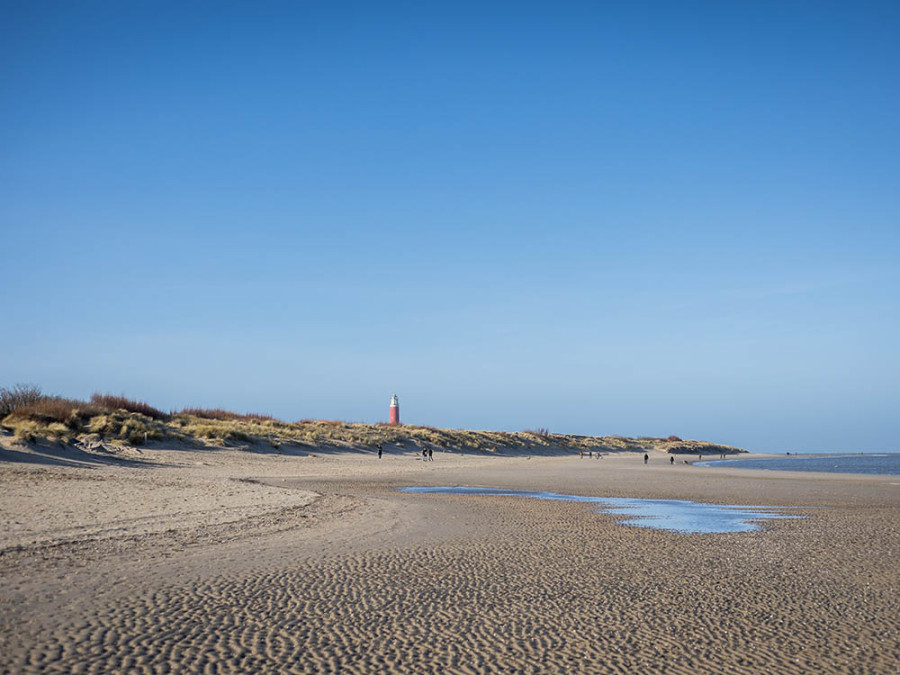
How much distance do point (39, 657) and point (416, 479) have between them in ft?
73.3

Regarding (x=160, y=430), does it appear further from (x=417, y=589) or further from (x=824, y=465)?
(x=824, y=465)

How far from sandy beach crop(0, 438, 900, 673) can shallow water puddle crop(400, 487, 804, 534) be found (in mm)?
774

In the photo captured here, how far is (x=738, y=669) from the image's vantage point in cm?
582

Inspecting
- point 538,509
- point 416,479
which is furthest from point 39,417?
A: point 538,509

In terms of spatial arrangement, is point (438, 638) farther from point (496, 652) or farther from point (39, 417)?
point (39, 417)

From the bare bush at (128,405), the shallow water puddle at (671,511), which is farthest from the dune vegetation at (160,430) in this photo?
the shallow water puddle at (671,511)

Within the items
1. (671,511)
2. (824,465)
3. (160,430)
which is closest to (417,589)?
(671,511)

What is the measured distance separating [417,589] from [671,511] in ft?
37.9

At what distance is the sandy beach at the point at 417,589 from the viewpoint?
590 cm

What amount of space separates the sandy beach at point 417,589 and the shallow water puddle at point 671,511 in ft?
2.54

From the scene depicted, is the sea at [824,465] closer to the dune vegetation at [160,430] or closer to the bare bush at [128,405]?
the dune vegetation at [160,430]

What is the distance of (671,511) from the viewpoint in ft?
58.6

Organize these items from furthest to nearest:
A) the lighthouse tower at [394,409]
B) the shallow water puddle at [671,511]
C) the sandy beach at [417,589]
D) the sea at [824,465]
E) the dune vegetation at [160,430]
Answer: the lighthouse tower at [394,409] < the sea at [824,465] < the dune vegetation at [160,430] < the shallow water puddle at [671,511] < the sandy beach at [417,589]

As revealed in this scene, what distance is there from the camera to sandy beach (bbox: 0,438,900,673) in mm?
5902
